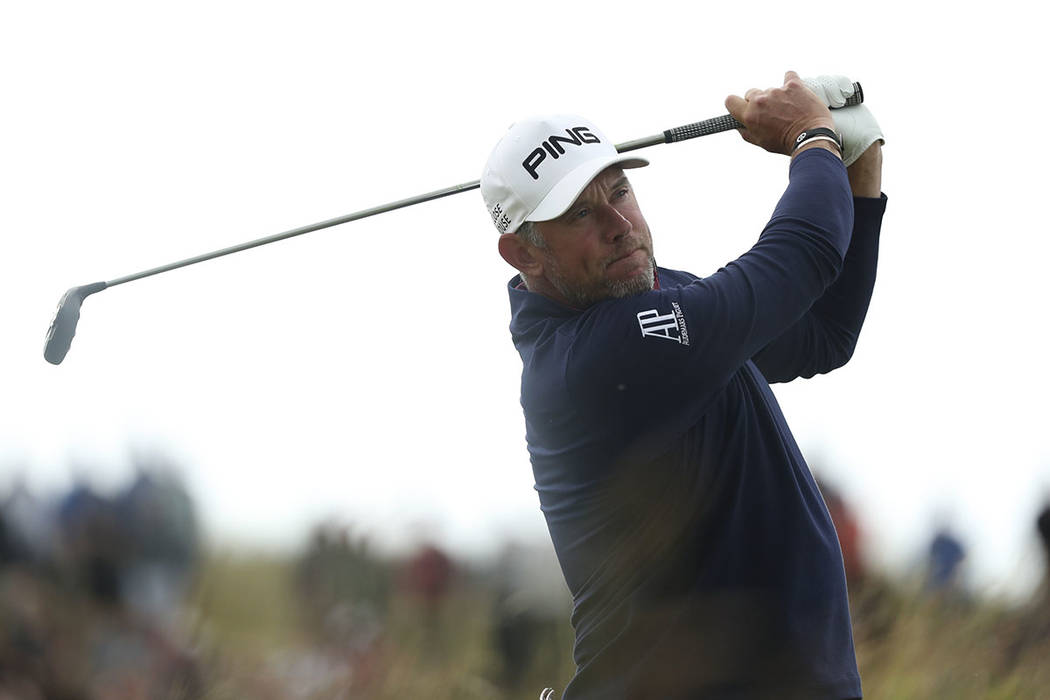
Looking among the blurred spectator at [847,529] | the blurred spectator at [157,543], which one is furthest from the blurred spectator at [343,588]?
the blurred spectator at [847,529]

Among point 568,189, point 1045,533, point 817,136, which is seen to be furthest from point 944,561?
point 568,189

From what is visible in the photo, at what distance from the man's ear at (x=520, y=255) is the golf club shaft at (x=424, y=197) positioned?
330 mm

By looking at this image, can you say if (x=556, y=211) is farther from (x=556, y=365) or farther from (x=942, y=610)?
(x=942, y=610)

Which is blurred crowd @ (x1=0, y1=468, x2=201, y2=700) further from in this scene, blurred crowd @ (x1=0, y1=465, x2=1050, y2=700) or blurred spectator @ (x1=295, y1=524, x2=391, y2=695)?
blurred spectator @ (x1=295, y1=524, x2=391, y2=695)

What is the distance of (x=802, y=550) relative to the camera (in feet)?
8.44

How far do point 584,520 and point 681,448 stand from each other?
0.29 m

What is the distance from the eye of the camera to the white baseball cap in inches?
109

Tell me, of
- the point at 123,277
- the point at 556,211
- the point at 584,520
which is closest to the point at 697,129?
the point at 556,211

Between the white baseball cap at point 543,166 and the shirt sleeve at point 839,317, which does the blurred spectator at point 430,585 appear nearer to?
the shirt sleeve at point 839,317

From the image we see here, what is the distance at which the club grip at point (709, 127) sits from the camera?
296cm

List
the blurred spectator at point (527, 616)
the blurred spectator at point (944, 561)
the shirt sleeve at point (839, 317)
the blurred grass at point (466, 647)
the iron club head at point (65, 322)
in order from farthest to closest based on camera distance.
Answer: the blurred spectator at point (944, 561) < the blurred spectator at point (527, 616) < the blurred grass at point (466, 647) < the iron club head at point (65, 322) < the shirt sleeve at point (839, 317)

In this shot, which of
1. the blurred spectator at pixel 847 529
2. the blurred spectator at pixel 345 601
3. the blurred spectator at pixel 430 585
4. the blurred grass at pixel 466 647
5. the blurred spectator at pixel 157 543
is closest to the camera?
the blurred spectator at pixel 157 543

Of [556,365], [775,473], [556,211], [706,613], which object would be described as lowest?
[706,613]

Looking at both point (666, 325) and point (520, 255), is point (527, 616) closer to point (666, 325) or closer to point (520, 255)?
point (520, 255)
